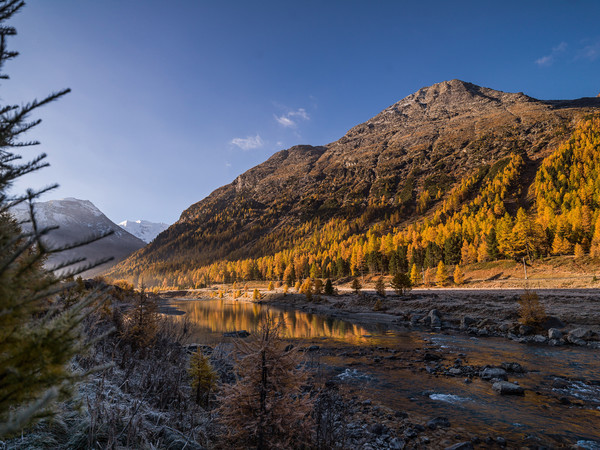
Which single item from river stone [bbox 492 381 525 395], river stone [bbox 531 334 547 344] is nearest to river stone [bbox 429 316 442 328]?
river stone [bbox 531 334 547 344]

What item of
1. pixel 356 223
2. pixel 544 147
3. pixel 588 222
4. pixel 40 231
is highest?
pixel 544 147

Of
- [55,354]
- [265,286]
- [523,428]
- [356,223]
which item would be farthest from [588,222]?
[356,223]

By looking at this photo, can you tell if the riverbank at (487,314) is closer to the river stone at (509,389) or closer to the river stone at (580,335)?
the river stone at (580,335)

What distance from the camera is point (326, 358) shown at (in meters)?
17.3

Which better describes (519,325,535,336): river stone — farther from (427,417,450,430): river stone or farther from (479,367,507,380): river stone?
(427,417,450,430): river stone

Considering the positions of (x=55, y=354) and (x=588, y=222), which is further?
(x=588, y=222)

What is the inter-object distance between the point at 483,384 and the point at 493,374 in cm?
109

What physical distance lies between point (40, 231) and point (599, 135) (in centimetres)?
15357

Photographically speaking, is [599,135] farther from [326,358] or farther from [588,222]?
[326,358]

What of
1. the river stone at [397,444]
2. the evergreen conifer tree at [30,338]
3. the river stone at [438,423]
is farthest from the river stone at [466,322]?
the evergreen conifer tree at [30,338]

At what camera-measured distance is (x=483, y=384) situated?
12.0m

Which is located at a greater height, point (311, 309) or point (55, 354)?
point (55, 354)

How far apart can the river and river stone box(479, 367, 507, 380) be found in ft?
1.15

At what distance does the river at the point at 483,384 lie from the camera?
8602mm
